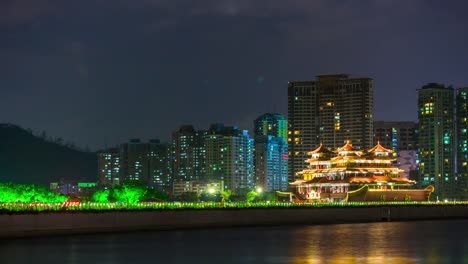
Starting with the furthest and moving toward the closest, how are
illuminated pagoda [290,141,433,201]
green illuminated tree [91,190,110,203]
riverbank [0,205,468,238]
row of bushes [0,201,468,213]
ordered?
illuminated pagoda [290,141,433,201]
green illuminated tree [91,190,110,203]
riverbank [0,205,468,238]
row of bushes [0,201,468,213]

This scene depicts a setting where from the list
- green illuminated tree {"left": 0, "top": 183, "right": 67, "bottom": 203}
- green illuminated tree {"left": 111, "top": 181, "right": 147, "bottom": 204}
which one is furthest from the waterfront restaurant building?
green illuminated tree {"left": 0, "top": 183, "right": 67, "bottom": 203}

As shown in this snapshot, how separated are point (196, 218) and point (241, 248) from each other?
32.7m

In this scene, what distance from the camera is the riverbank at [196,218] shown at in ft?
238

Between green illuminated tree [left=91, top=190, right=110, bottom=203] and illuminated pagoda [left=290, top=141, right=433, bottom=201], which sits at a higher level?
illuminated pagoda [left=290, top=141, right=433, bottom=201]

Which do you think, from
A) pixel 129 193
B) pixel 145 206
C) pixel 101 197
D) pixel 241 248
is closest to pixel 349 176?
pixel 129 193

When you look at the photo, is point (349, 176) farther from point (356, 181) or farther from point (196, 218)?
point (196, 218)

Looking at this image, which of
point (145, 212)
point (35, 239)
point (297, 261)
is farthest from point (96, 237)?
point (297, 261)

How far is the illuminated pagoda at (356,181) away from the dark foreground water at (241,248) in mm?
49765

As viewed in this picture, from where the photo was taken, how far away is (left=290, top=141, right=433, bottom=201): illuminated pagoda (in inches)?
5079

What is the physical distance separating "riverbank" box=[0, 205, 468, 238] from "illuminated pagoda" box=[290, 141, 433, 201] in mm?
7267

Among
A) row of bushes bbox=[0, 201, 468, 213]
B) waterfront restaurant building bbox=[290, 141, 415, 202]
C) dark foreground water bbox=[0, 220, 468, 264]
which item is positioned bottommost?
dark foreground water bbox=[0, 220, 468, 264]

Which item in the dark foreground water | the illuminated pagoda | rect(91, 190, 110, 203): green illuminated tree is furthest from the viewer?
the illuminated pagoda

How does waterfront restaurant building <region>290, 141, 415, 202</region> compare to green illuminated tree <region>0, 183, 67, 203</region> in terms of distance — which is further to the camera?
waterfront restaurant building <region>290, 141, 415, 202</region>

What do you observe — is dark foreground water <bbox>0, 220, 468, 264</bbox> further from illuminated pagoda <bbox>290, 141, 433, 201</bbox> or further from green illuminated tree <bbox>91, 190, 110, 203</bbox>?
illuminated pagoda <bbox>290, 141, 433, 201</bbox>
